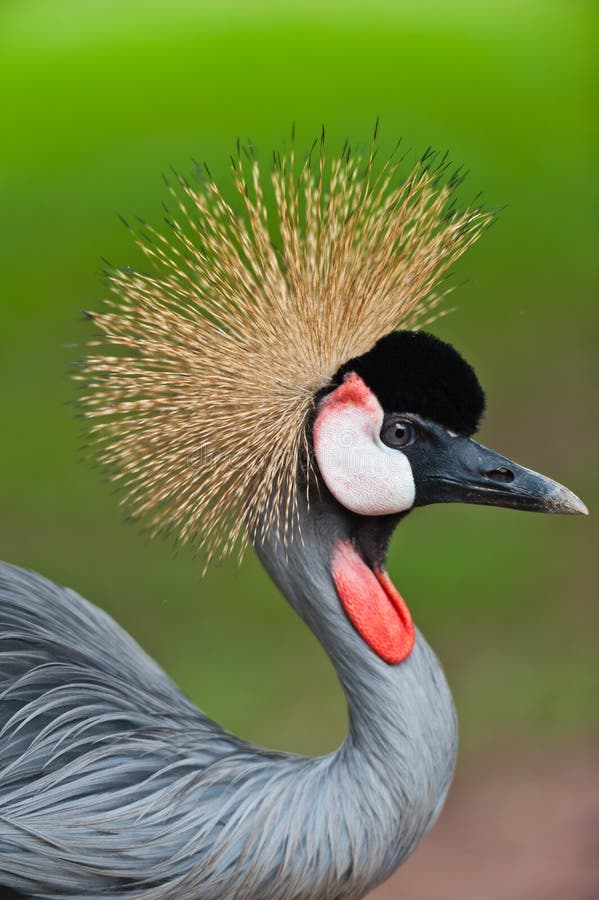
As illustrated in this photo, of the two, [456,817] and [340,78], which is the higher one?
[340,78]

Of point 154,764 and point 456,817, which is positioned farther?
point 456,817

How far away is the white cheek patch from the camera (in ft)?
3.65

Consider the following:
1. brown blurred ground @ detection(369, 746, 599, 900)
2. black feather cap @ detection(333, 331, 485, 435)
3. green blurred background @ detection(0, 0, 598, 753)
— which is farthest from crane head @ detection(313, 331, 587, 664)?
green blurred background @ detection(0, 0, 598, 753)

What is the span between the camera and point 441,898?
1.94 meters

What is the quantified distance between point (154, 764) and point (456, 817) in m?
1.13

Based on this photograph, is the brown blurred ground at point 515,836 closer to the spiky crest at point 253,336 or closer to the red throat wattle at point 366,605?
the red throat wattle at point 366,605

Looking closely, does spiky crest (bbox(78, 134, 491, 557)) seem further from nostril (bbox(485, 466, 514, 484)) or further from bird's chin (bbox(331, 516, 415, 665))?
nostril (bbox(485, 466, 514, 484))

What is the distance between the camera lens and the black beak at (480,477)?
1126 millimetres

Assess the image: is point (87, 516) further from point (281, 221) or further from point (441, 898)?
point (281, 221)

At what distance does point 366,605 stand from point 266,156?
128 cm

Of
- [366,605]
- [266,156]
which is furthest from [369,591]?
[266,156]

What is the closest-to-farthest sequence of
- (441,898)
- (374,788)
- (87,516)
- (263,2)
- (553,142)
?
(374,788), (441,898), (263,2), (553,142), (87,516)

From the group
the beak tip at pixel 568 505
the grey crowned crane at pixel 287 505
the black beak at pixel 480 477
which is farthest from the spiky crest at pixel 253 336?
the beak tip at pixel 568 505

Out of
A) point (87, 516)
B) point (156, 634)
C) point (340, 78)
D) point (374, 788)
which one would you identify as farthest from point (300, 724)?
point (340, 78)
